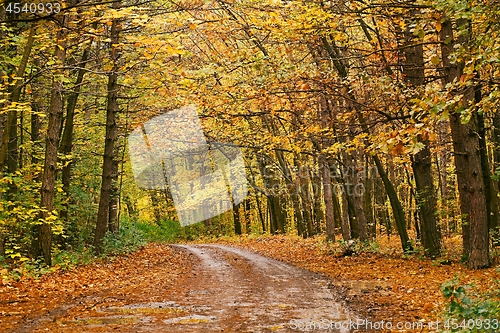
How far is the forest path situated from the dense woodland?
3.37 m

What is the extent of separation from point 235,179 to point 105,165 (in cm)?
2166

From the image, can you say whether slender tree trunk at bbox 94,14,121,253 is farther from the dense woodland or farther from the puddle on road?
the puddle on road

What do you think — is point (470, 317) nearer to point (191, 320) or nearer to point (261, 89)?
point (191, 320)

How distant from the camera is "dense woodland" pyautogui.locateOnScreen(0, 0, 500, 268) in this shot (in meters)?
8.77

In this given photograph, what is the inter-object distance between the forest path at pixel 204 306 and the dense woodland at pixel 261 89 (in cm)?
337

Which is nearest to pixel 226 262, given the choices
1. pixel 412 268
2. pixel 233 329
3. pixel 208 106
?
pixel 208 106

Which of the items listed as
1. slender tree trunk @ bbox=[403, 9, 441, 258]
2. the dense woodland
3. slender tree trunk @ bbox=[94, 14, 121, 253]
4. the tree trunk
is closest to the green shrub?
the dense woodland

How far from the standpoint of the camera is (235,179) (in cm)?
4072

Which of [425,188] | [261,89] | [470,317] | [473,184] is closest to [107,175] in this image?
[261,89]

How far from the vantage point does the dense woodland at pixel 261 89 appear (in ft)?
28.8

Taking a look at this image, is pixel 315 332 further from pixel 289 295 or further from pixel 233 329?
pixel 289 295

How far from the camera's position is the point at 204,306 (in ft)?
30.9

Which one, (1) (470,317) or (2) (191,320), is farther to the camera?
(2) (191,320)

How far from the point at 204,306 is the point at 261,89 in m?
8.12
